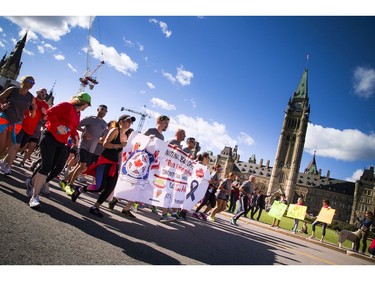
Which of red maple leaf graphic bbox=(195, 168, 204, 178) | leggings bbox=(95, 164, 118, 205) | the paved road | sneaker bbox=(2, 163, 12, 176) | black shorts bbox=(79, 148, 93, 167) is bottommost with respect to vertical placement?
the paved road

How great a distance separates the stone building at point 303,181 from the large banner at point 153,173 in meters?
89.6

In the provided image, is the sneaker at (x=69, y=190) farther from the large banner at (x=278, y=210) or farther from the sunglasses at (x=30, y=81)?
the large banner at (x=278, y=210)

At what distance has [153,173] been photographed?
6270 mm

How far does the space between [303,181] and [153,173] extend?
390 feet

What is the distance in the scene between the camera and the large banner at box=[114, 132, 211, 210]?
229 inches

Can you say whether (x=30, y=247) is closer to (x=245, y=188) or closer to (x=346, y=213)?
(x=245, y=188)

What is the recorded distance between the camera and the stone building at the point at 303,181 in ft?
317

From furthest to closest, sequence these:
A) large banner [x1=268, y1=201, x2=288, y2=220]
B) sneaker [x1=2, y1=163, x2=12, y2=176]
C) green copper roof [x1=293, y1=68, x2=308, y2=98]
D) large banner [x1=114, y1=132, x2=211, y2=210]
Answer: green copper roof [x1=293, y1=68, x2=308, y2=98]
large banner [x1=268, y1=201, x2=288, y2=220]
sneaker [x1=2, y1=163, x2=12, y2=176]
large banner [x1=114, y1=132, x2=211, y2=210]

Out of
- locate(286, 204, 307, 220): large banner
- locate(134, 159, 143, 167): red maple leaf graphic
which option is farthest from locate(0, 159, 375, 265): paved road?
locate(286, 204, 307, 220): large banner

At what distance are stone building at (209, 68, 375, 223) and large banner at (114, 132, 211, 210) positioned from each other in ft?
294

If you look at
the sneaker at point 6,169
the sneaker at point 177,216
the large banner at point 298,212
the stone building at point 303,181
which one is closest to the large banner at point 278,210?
the large banner at point 298,212

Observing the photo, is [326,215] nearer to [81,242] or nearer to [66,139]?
[66,139]

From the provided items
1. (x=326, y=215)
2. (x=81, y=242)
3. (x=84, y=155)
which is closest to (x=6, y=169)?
(x=84, y=155)

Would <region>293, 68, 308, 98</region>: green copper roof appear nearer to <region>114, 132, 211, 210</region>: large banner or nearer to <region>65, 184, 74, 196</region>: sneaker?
<region>114, 132, 211, 210</region>: large banner
